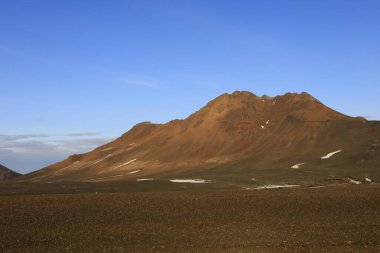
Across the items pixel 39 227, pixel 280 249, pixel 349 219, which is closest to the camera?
pixel 280 249

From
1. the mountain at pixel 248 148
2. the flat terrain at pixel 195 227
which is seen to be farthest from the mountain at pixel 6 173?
the flat terrain at pixel 195 227

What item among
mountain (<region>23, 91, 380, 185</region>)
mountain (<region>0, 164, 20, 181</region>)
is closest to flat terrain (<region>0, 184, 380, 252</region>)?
mountain (<region>23, 91, 380, 185</region>)

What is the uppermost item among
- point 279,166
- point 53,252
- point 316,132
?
point 316,132

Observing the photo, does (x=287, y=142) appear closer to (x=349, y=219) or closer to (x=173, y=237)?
(x=349, y=219)

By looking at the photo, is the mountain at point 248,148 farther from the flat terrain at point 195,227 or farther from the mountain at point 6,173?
the flat terrain at point 195,227

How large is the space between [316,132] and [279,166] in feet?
78.3

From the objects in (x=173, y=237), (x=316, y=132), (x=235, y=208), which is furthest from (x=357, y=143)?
(x=173, y=237)

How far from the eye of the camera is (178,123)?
16000cm

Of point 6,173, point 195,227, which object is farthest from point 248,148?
point 6,173

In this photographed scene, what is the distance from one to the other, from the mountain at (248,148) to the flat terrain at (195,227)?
44090mm

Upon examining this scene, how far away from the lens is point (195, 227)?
89.4 ft

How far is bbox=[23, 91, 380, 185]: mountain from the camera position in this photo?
306 feet

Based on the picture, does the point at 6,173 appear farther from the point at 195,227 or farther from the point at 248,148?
the point at 195,227

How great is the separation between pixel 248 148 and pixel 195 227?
311ft
